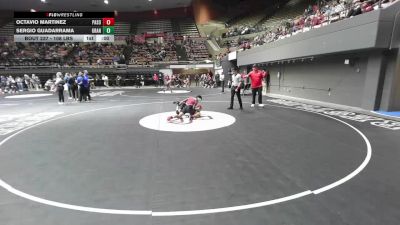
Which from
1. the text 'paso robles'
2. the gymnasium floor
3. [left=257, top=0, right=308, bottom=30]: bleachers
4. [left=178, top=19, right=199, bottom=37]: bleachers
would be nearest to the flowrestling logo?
the gymnasium floor

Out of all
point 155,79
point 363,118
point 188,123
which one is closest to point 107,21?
point 188,123

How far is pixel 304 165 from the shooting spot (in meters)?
4.95

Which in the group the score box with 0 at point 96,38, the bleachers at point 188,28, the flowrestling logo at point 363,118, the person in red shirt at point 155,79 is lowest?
the flowrestling logo at point 363,118

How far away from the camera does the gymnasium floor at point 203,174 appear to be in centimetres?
331

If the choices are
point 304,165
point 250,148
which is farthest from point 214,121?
point 304,165

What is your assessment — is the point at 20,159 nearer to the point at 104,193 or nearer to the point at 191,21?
the point at 104,193
